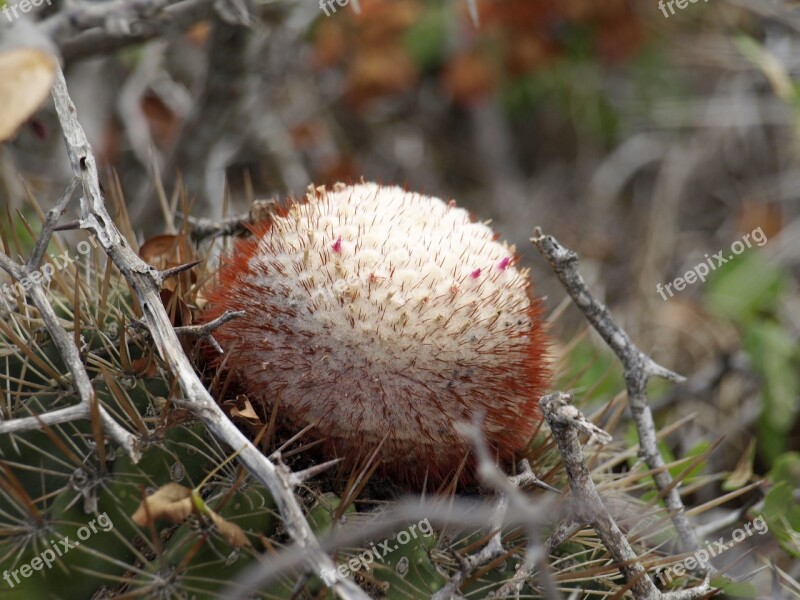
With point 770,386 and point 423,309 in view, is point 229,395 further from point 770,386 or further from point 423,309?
point 770,386

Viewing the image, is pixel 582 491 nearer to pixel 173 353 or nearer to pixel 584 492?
pixel 584 492

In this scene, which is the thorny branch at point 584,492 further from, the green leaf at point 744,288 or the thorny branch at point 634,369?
the green leaf at point 744,288

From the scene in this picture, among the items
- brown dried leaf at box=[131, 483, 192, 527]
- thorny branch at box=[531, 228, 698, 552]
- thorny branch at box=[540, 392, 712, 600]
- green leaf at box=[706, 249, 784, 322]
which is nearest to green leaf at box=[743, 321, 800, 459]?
green leaf at box=[706, 249, 784, 322]

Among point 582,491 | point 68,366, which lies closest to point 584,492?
point 582,491

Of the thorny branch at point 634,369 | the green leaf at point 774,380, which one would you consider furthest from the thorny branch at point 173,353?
the green leaf at point 774,380

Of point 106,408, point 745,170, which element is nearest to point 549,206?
point 745,170

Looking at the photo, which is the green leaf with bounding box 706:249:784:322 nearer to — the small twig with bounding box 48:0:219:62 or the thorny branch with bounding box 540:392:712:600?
the thorny branch with bounding box 540:392:712:600
